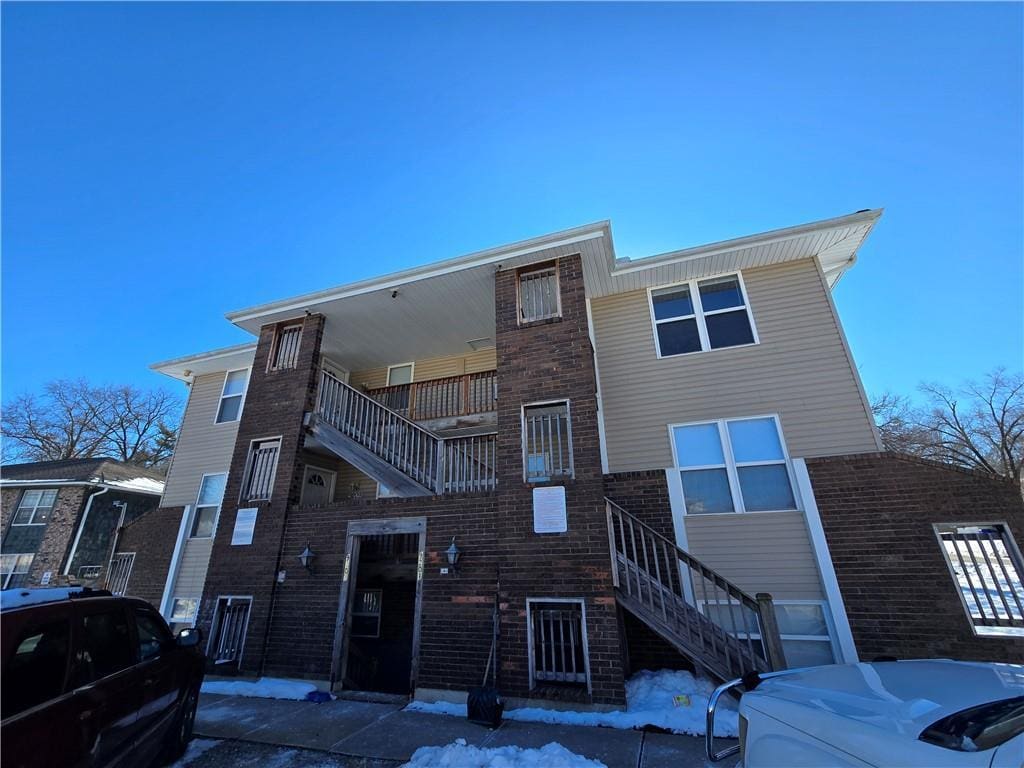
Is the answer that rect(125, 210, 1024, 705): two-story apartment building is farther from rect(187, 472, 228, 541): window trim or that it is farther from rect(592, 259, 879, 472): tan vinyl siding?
rect(187, 472, 228, 541): window trim

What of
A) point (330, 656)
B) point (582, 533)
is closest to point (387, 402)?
point (330, 656)

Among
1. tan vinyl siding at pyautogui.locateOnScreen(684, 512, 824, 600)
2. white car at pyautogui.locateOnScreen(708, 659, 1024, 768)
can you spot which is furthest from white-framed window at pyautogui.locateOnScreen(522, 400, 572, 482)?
white car at pyautogui.locateOnScreen(708, 659, 1024, 768)

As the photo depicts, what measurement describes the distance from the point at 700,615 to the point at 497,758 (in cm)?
311

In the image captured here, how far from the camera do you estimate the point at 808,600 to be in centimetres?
670

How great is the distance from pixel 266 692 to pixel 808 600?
27.0ft

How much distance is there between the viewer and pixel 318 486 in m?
11.0

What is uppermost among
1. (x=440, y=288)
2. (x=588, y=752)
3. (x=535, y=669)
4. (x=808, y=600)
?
(x=440, y=288)

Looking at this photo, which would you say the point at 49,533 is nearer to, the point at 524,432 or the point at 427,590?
the point at 427,590

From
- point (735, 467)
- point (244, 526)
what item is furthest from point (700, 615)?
point (244, 526)

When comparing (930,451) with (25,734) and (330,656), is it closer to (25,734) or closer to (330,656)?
(330,656)

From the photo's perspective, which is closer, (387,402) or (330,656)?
(330,656)

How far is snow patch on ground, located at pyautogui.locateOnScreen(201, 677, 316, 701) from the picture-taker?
21.9ft

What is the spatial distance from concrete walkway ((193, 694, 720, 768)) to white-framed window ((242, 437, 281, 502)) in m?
3.50

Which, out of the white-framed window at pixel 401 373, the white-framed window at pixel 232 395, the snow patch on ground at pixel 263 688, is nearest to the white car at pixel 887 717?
the snow patch on ground at pixel 263 688
